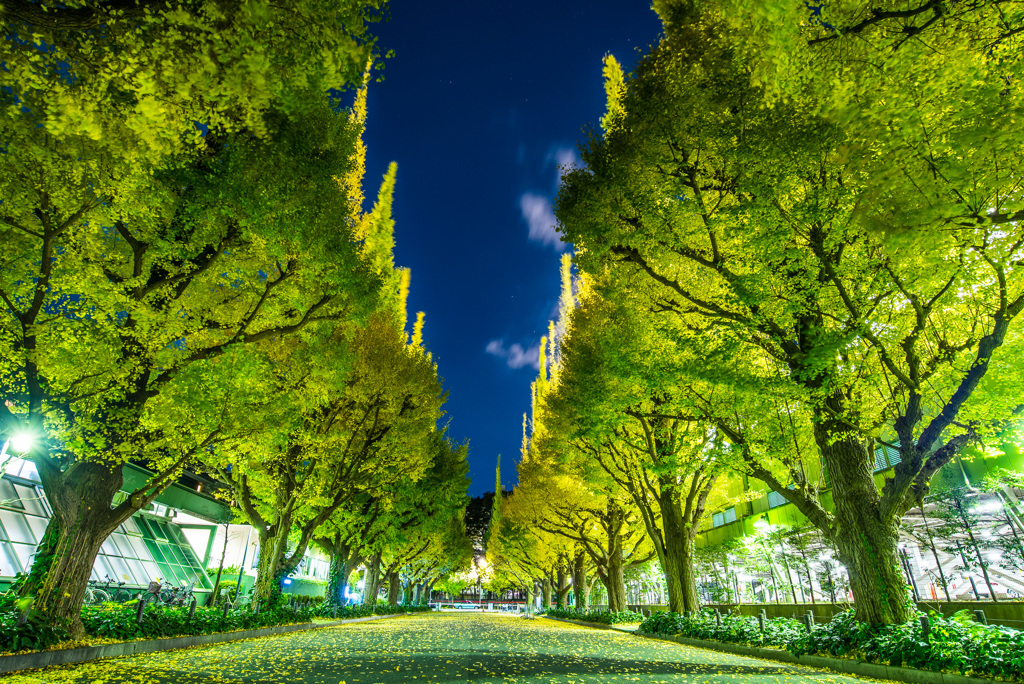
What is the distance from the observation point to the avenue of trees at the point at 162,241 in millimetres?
4980

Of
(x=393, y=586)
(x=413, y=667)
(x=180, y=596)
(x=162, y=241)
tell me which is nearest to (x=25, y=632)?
(x=413, y=667)

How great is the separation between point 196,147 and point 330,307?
3.88 metres

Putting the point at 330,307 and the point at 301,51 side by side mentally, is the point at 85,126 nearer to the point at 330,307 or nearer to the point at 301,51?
the point at 301,51

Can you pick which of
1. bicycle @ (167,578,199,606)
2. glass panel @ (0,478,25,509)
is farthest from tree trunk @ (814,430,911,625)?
glass panel @ (0,478,25,509)

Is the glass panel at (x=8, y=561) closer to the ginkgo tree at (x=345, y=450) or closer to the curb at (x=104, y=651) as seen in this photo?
the ginkgo tree at (x=345, y=450)

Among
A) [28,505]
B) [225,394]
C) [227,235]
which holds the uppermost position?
[227,235]

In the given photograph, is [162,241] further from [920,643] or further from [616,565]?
[616,565]

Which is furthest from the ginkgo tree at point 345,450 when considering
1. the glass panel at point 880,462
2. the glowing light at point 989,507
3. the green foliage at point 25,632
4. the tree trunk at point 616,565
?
the glass panel at point 880,462

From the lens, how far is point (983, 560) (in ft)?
57.9

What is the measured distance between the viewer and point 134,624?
8664 mm

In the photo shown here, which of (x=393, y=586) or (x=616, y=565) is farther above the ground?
(x=616, y=565)

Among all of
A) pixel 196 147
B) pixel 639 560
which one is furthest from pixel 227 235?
pixel 639 560

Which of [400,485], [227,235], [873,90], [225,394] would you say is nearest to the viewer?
[873,90]

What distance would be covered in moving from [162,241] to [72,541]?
16.8 feet
